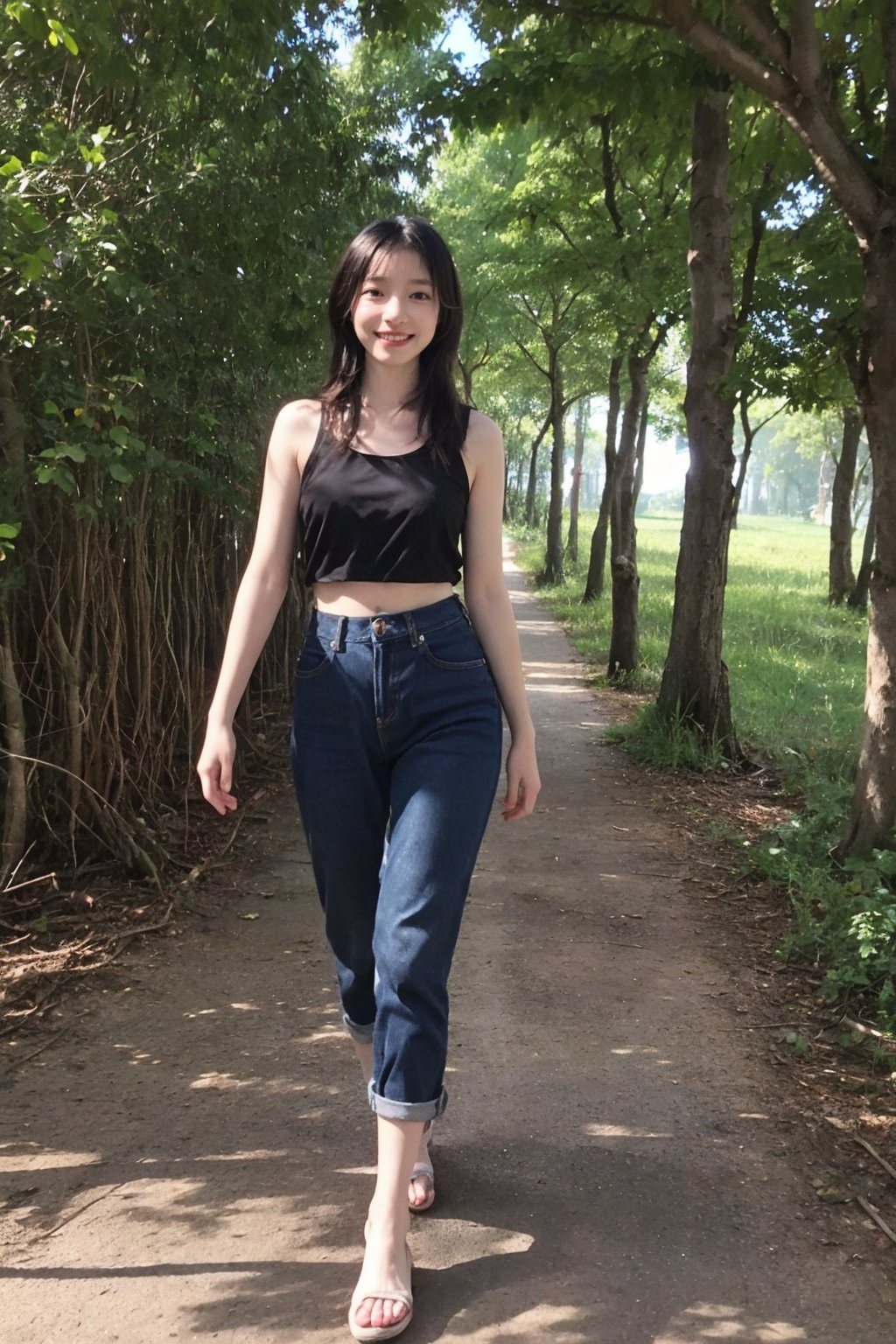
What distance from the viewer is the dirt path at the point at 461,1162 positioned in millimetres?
2283

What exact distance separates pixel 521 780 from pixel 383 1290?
1064mm

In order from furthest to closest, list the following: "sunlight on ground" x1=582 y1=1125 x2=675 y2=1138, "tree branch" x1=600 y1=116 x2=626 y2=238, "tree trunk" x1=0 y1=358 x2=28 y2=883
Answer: "tree branch" x1=600 y1=116 x2=626 y2=238 < "tree trunk" x1=0 y1=358 x2=28 y2=883 < "sunlight on ground" x1=582 y1=1125 x2=675 y2=1138

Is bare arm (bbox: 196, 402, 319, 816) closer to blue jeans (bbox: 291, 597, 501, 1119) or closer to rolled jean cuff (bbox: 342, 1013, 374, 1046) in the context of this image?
blue jeans (bbox: 291, 597, 501, 1119)

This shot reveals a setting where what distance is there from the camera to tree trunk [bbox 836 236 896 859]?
4.34 metres

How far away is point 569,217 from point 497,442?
32.7 feet

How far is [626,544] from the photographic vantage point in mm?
10484

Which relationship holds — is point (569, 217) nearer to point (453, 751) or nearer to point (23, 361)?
point (23, 361)

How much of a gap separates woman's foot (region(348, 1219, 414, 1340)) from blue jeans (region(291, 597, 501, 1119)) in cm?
27

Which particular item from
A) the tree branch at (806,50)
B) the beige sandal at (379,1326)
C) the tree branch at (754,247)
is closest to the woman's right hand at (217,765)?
the beige sandal at (379,1326)

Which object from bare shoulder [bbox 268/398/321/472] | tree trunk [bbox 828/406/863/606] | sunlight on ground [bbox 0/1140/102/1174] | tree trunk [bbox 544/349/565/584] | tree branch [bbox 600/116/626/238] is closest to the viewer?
bare shoulder [bbox 268/398/321/472]

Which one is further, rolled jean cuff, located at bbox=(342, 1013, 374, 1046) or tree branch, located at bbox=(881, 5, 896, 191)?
tree branch, located at bbox=(881, 5, 896, 191)

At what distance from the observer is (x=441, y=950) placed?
7.30ft

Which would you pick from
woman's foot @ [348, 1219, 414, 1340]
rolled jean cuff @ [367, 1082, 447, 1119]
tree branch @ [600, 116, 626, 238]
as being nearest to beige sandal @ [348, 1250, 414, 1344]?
woman's foot @ [348, 1219, 414, 1340]

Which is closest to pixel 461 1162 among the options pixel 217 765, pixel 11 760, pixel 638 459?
→ pixel 217 765
